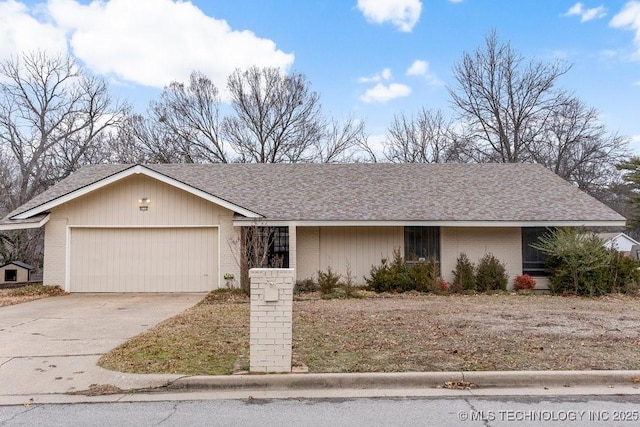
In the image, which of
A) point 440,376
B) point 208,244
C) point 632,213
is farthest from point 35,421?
point 632,213

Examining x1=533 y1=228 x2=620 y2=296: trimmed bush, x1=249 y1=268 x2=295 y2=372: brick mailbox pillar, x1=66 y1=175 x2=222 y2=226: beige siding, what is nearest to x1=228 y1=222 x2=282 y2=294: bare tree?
x1=66 y1=175 x2=222 y2=226: beige siding

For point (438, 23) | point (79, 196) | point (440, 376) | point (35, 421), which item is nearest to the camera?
point (35, 421)

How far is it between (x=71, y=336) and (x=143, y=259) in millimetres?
6843

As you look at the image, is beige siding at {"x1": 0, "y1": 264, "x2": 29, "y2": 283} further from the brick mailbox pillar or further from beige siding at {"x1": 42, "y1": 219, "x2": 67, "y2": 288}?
the brick mailbox pillar

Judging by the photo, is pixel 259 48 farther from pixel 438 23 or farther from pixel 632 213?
pixel 632 213

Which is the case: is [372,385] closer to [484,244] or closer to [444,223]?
[444,223]

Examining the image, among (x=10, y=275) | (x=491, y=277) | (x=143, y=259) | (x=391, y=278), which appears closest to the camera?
(x=391, y=278)

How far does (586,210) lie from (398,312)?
884cm

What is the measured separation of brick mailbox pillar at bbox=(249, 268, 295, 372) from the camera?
18.6 ft

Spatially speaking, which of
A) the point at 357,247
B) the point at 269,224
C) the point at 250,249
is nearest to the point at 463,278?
the point at 357,247

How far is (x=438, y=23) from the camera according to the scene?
63.7 feet

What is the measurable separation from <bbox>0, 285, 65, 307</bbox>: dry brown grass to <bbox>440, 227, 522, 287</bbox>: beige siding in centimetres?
1211

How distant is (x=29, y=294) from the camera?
13594 millimetres

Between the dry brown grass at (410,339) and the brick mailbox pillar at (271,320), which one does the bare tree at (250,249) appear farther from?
Answer: the brick mailbox pillar at (271,320)
